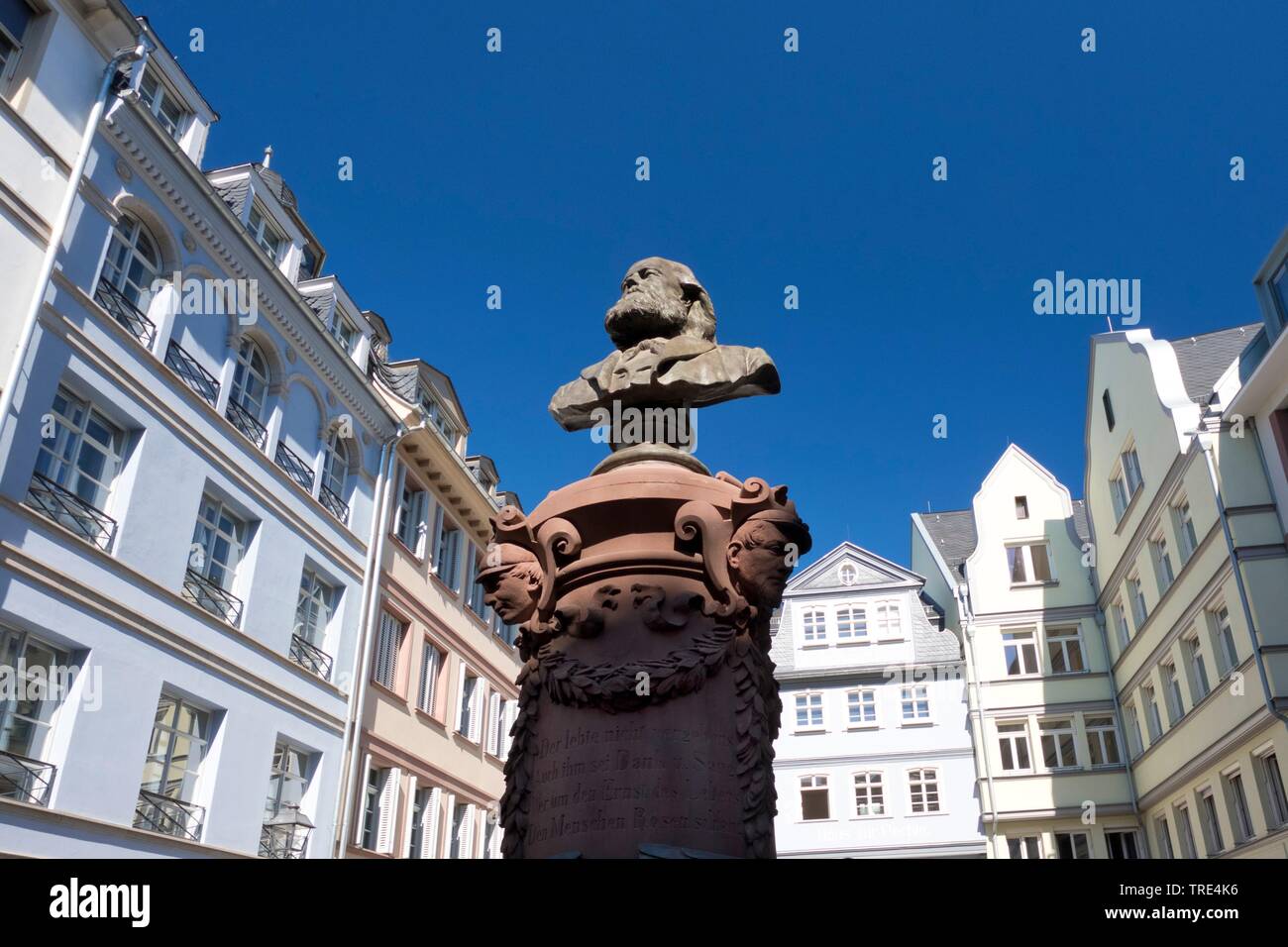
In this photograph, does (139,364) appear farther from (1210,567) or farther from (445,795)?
(1210,567)

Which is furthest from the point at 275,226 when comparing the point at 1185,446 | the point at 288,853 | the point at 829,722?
the point at 829,722

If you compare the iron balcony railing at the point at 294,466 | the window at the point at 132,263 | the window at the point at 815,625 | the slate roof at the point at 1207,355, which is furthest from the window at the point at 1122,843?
the window at the point at 132,263

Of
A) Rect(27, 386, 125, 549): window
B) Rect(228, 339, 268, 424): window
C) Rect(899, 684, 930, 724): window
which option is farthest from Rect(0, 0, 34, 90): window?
Rect(899, 684, 930, 724): window

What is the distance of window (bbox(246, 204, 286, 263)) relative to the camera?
19938 millimetres

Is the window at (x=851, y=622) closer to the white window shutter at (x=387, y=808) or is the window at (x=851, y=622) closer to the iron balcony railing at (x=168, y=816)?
the white window shutter at (x=387, y=808)

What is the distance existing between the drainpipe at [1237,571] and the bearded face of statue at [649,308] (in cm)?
1578

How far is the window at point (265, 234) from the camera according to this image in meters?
19.9

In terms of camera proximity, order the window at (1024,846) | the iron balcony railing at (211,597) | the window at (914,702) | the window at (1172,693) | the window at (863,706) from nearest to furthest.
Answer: the iron balcony railing at (211,597), the window at (1172,693), the window at (1024,846), the window at (914,702), the window at (863,706)

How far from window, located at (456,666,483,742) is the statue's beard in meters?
19.0

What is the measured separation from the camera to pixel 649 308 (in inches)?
308

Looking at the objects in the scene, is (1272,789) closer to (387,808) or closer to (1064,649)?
(1064,649)

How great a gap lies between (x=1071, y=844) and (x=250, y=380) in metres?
24.2

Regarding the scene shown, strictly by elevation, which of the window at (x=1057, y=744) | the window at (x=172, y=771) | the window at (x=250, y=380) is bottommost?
the window at (x=172, y=771)
